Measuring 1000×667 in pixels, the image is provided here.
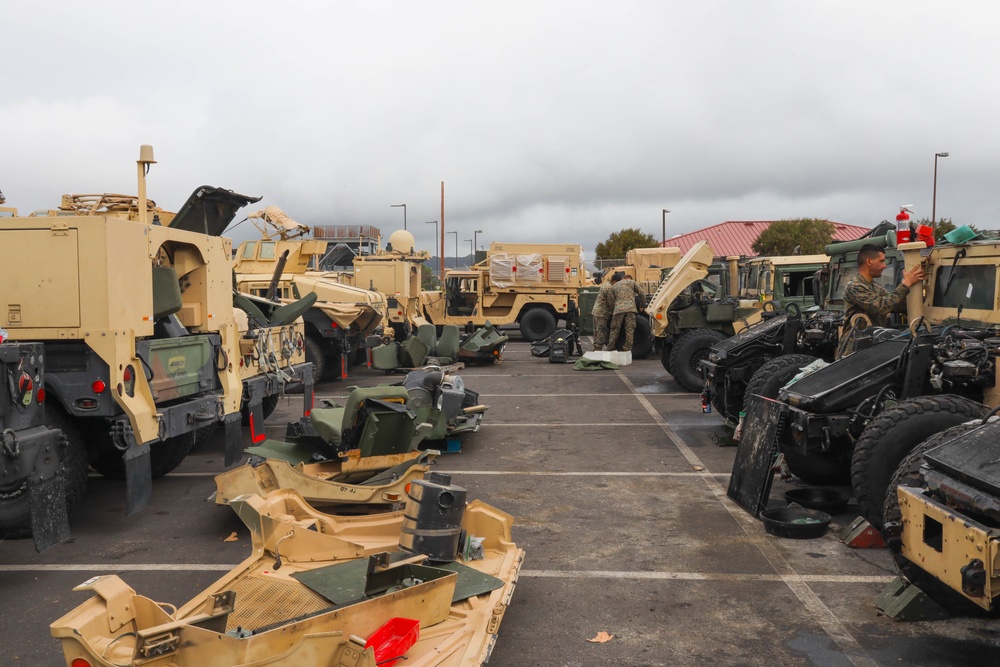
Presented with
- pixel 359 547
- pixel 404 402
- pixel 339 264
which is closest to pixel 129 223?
pixel 404 402

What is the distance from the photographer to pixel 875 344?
6.28m

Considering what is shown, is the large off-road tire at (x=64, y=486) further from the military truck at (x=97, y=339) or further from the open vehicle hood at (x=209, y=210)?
the open vehicle hood at (x=209, y=210)

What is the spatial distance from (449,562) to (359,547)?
58cm

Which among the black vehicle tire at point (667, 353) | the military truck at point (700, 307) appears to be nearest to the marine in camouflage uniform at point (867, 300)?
the military truck at point (700, 307)

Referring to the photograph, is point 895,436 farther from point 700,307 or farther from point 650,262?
point 650,262

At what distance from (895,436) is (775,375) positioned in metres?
2.33

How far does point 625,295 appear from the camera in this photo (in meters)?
15.6

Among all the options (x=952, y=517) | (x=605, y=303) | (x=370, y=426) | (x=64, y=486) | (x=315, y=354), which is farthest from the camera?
(x=605, y=303)

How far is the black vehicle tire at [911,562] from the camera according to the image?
12.7ft

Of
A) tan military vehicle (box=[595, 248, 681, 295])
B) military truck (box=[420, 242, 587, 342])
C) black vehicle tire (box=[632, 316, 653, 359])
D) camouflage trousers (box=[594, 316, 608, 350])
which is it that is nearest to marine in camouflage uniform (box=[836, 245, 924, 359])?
camouflage trousers (box=[594, 316, 608, 350])

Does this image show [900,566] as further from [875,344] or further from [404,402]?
[404,402]

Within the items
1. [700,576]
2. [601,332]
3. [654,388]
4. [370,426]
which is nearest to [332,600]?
[700,576]

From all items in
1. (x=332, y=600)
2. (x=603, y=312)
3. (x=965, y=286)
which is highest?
(x=965, y=286)

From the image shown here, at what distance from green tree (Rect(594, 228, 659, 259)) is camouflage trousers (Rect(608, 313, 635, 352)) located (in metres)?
29.2
